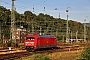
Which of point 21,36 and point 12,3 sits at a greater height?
point 12,3

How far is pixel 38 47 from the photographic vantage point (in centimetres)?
3934

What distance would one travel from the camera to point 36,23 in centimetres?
10369

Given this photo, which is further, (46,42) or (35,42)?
(46,42)

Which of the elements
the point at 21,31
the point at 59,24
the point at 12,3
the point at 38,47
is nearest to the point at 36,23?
the point at 21,31

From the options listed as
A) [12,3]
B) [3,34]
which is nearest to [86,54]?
[12,3]

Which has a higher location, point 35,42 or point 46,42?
point 35,42

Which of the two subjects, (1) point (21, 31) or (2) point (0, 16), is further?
Result: (1) point (21, 31)

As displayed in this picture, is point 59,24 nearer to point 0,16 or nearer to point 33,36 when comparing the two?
point 0,16

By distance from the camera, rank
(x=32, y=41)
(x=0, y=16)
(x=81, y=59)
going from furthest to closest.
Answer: (x=0, y=16) → (x=32, y=41) → (x=81, y=59)

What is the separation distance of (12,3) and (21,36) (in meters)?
52.6

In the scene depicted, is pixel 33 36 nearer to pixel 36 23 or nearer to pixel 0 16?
pixel 0 16

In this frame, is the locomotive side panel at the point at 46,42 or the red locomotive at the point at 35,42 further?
the locomotive side panel at the point at 46,42

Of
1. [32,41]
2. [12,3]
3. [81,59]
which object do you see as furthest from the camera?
[12,3]

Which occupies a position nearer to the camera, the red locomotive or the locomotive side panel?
the red locomotive
